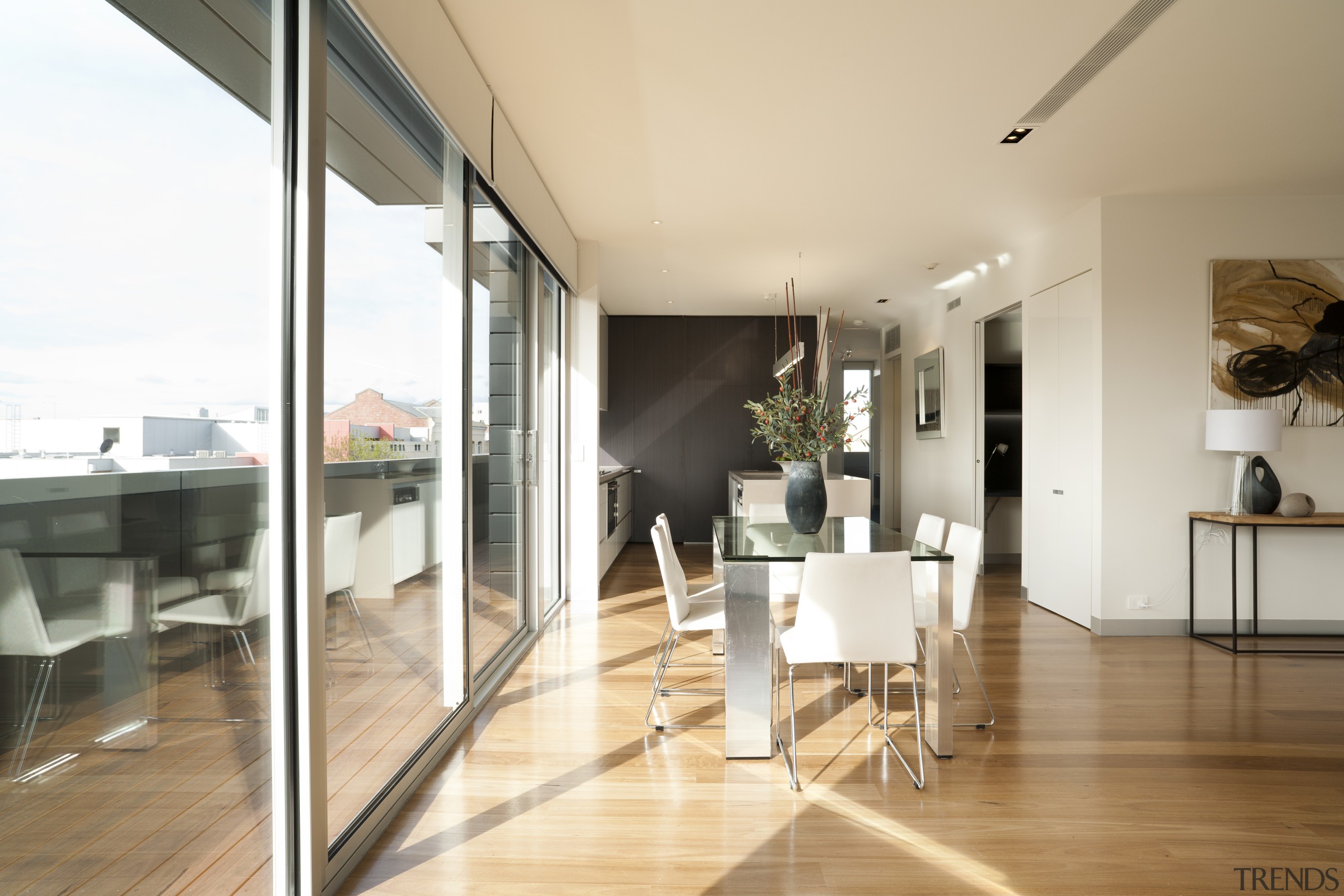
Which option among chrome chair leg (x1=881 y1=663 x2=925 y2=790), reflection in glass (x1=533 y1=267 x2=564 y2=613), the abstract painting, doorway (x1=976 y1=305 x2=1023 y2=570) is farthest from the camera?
doorway (x1=976 y1=305 x2=1023 y2=570)

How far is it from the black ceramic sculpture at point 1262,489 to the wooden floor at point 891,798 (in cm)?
110

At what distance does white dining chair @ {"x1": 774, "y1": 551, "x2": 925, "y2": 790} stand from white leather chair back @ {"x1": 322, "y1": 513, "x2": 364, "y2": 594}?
4.93 ft

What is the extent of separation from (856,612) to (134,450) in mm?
2224

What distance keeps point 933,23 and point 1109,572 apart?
3677mm

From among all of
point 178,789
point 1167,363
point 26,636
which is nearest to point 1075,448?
point 1167,363

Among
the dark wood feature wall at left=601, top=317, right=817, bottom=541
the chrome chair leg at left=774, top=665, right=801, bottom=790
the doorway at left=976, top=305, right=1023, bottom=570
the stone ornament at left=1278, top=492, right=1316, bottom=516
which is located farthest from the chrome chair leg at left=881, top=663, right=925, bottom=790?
the dark wood feature wall at left=601, top=317, right=817, bottom=541

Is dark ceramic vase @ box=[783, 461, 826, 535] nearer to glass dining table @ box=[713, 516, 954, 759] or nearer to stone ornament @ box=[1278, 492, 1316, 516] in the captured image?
glass dining table @ box=[713, 516, 954, 759]

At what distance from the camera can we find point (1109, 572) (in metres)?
4.76

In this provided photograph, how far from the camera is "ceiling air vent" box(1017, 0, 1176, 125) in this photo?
8.83ft

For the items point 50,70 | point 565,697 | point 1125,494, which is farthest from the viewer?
point 1125,494

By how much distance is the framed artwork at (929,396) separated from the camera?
24.7 feet

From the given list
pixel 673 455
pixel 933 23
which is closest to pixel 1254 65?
pixel 933 23

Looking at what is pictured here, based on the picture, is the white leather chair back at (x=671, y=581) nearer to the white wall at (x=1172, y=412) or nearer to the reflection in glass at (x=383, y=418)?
the reflection in glass at (x=383, y=418)

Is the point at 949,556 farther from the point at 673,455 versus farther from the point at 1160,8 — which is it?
the point at 673,455
